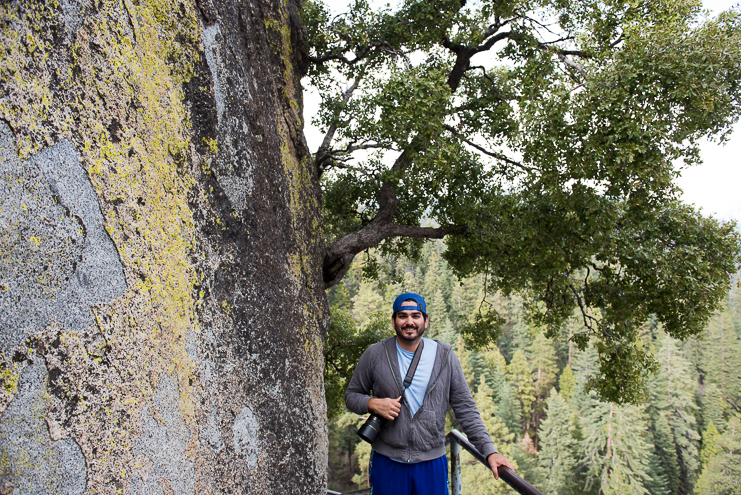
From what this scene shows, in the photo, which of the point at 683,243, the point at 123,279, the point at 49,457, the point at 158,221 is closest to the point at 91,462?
the point at 49,457

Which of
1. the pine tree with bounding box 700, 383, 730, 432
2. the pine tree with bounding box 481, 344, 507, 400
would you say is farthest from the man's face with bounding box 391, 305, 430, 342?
the pine tree with bounding box 700, 383, 730, 432

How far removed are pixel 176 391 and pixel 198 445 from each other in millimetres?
378

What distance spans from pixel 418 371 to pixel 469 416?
1.46 feet

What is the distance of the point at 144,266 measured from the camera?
2.42m

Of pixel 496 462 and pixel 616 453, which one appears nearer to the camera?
pixel 496 462

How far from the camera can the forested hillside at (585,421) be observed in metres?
29.0

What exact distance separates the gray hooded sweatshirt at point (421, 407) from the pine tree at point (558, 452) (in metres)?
33.6

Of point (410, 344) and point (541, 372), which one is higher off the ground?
point (410, 344)

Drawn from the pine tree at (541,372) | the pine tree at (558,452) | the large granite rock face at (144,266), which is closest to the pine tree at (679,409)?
the pine tree at (541,372)

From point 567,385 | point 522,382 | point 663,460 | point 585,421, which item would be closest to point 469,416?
point 585,421

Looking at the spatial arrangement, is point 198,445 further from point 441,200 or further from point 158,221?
point 441,200

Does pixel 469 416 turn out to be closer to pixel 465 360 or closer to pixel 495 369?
pixel 465 360

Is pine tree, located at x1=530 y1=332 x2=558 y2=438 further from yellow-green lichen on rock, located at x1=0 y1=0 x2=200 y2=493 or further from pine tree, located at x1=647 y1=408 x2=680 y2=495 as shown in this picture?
yellow-green lichen on rock, located at x1=0 y1=0 x2=200 y2=493

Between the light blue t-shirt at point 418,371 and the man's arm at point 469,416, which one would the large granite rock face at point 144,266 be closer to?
the light blue t-shirt at point 418,371
